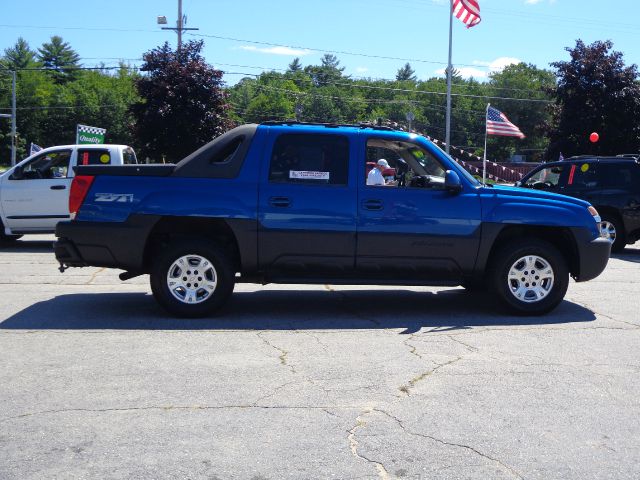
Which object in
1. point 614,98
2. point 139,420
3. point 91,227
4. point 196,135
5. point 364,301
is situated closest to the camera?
point 139,420

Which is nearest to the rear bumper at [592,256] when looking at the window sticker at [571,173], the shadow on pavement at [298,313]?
the shadow on pavement at [298,313]

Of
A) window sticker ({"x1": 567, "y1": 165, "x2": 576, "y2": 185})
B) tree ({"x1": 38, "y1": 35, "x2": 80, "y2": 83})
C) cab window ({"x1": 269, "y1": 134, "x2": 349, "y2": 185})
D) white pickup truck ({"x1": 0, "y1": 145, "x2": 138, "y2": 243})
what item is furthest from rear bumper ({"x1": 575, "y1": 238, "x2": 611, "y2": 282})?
tree ({"x1": 38, "y1": 35, "x2": 80, "y2": 83})

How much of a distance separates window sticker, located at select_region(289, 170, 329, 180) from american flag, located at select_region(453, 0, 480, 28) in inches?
909

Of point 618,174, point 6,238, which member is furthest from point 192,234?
point 618,174

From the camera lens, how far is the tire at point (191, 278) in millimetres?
7699

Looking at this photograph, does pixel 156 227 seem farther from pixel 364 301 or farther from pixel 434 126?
pixel 434 126

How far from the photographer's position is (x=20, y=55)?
115 m

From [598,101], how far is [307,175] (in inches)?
854

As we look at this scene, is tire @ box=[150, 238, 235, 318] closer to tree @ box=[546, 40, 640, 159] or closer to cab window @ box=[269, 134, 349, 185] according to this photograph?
cab window @ box=[269, 134, 349, 185]

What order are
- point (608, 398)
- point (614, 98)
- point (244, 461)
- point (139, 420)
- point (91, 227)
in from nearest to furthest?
point (244, 461) < point (139, 420) < point (608, 398) < point (91, 227) < point (614, 98)

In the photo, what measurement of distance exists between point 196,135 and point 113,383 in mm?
17793

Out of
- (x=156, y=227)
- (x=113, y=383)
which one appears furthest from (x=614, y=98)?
(x=113, y=383)

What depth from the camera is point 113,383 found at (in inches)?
219

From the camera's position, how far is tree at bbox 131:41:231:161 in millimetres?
22484
